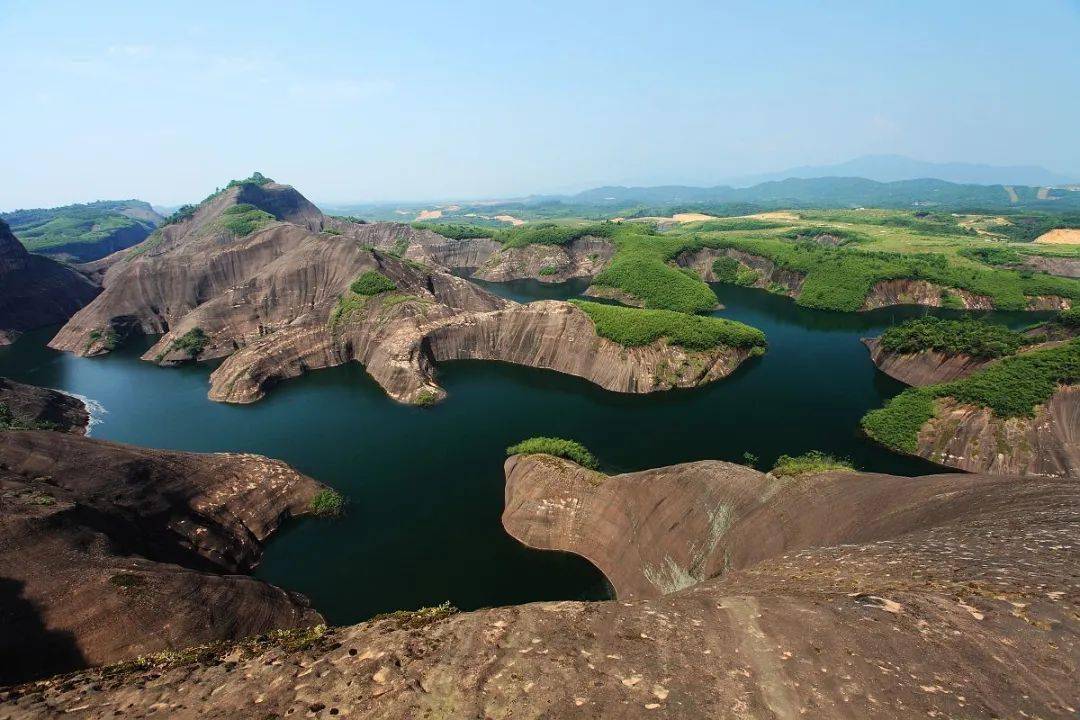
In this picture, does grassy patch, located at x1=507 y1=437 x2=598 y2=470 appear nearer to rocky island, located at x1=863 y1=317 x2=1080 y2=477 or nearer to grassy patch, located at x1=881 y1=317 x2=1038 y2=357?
rocky island, located at x1=863 y1=317 x2=1080 y2=477

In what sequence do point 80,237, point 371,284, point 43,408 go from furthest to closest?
point 80,237 → point 371,284 → point 43,408

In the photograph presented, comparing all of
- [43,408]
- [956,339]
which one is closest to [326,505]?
[43,408]

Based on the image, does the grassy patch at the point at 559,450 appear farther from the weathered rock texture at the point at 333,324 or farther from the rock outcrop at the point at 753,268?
the rock outcrop at the point at 753,268

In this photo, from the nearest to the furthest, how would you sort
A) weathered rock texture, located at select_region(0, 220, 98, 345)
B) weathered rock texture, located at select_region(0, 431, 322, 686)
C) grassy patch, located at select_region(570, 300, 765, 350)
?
1. weathered rock texture, located at select_region(0, 431, 322, 686)
2. grassy patch, located at select_region(570, 300, 765, 350)
3. weathered rock texture, located at select_region(0, 220, 98, 345)

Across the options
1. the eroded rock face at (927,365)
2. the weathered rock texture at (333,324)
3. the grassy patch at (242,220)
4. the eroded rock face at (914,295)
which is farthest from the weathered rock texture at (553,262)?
the eroded rock face at (927,365)

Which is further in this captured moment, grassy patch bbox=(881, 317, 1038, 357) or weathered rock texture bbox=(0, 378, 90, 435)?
grassy patch bbox=(881, 317, 1038, 357)

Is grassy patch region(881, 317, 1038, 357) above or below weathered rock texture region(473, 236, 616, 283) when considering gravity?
below

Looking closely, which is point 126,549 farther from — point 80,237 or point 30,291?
point 80,237

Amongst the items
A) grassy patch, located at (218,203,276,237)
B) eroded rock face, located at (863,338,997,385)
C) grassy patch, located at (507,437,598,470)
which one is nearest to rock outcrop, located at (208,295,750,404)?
eroded rock face, located at (863,338,997,385)
